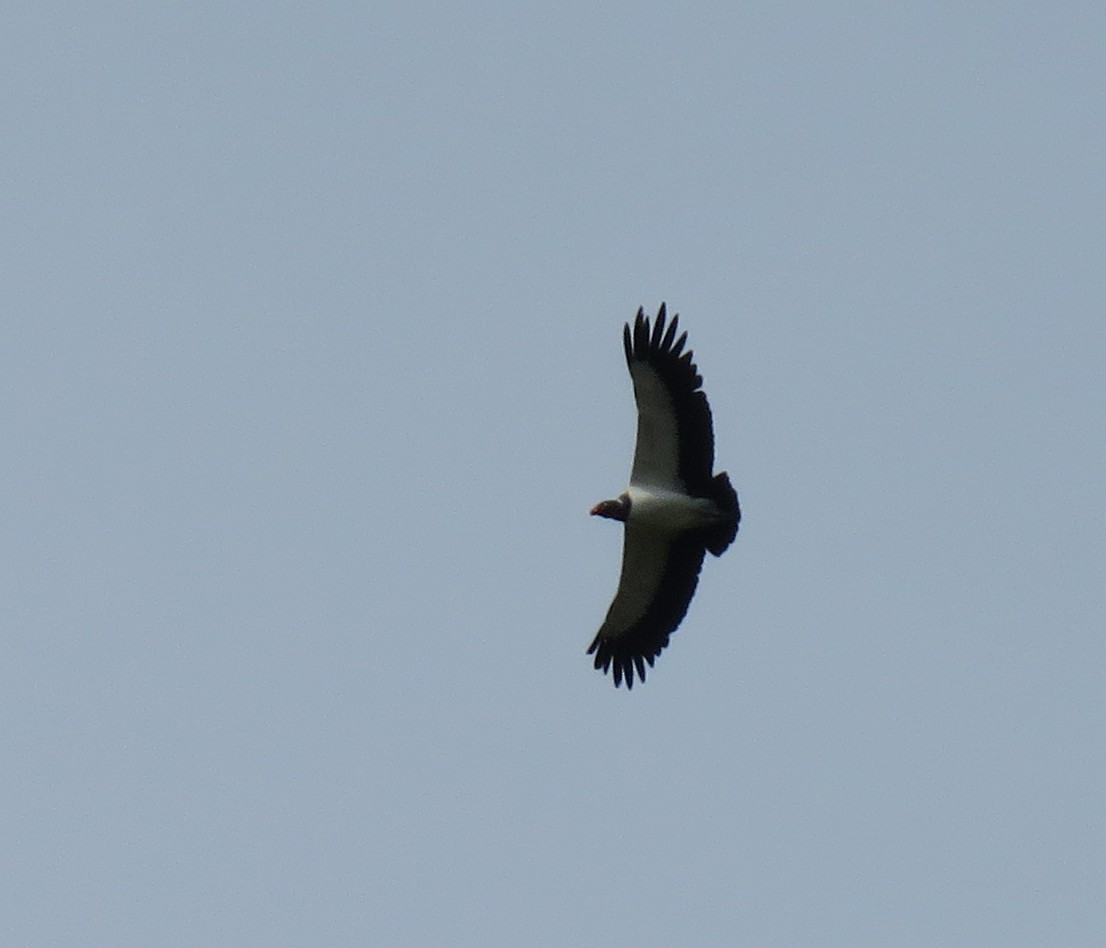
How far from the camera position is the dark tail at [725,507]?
→ 31625 millimetres

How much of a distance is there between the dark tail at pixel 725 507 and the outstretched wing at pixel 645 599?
17.1 inches

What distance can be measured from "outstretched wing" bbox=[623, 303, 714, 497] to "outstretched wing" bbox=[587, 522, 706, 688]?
1212mm

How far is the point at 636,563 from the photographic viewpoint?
109 ft

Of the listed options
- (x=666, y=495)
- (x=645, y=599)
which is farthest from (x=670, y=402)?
(x=645, y=599)

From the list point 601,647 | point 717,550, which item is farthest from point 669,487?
point 601,647

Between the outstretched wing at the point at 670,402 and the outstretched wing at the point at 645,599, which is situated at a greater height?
the outstretched wing at the point at 670,402

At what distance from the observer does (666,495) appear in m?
31.9

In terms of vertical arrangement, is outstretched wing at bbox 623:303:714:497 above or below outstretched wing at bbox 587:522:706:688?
above

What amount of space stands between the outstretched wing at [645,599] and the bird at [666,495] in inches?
0.5

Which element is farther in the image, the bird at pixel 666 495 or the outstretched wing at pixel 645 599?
the outstretched wing at pixel 645 599

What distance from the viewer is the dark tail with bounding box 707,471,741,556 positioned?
104 feet

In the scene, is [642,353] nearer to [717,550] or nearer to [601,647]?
[717,550]

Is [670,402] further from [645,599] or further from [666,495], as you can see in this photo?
[645,599]

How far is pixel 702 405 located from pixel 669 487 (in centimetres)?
134
